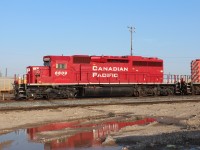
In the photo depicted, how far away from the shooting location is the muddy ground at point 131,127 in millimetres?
9289

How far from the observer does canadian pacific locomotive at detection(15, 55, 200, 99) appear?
26109 millimetres

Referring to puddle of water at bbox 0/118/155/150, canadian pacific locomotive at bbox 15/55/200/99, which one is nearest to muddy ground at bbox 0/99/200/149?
puddle of water at bbox 0/118/155/150

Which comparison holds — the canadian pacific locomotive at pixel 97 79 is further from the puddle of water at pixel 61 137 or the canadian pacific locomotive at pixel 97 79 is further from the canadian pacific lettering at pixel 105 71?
the puddle of water at pixel 61 137

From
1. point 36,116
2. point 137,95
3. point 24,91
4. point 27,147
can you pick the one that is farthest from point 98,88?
point 27,147

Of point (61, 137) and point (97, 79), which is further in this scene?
point (97, 79)

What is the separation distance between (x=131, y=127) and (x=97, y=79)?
53.4 feet

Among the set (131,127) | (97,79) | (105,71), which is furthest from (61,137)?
(105,71)

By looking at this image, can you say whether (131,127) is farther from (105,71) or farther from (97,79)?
(105,71)

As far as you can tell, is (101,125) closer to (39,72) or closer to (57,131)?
(57,131)

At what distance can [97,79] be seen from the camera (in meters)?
28.8

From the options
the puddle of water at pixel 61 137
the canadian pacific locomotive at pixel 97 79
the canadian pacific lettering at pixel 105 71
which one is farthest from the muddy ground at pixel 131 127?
the canadian pacific lettering at pixel 105 71

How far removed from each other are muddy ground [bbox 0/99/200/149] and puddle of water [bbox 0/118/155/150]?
518 millimetres

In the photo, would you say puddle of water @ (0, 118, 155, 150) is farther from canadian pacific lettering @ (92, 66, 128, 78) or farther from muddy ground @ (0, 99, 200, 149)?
canadian pacific lettering @ (92, 66, 128, 78)

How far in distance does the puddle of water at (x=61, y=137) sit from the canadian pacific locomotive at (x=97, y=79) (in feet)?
39.8
